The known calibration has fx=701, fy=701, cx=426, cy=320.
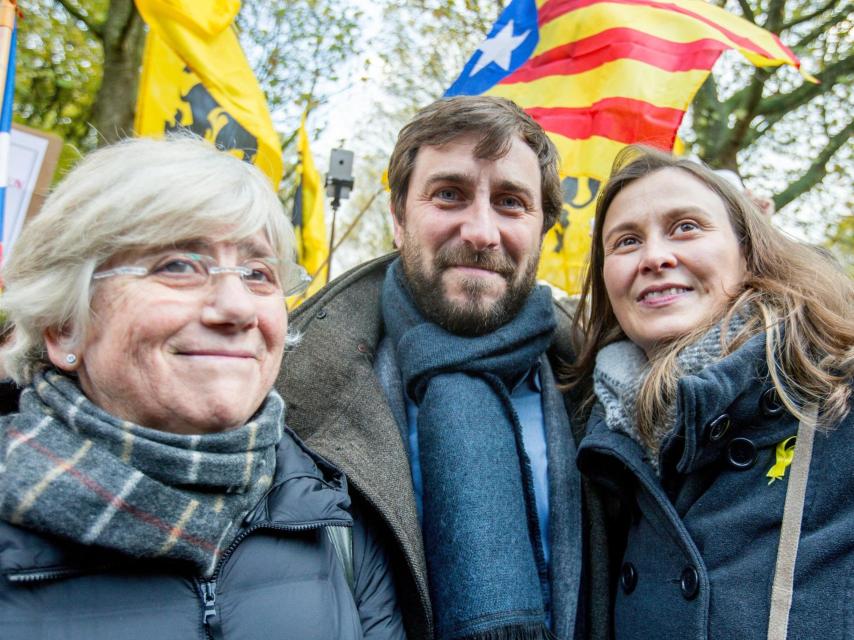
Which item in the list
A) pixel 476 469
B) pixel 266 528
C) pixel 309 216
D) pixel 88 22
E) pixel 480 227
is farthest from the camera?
pixel 88 22

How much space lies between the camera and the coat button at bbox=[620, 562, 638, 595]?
1.71 m

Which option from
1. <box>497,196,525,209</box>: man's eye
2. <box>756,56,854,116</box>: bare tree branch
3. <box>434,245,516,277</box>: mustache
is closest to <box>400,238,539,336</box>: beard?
<box>434,245,516,277</box>: mustache

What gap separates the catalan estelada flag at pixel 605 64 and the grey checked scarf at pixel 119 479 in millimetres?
2676

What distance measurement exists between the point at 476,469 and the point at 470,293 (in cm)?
56

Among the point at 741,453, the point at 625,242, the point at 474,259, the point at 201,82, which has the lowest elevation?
the point at 741,453

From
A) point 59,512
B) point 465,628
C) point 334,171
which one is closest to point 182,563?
point 59,512

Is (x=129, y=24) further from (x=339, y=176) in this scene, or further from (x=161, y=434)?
(x=161, y=434)

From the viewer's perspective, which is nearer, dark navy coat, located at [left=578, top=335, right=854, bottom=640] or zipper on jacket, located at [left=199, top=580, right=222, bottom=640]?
zipper on jacket, located at [left=199, top=580, right=222, bottom=640]

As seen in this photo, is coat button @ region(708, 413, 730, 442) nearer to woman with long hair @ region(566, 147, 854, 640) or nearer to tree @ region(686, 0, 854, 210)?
woman with long hair @ region(566, 147, 854, 640)

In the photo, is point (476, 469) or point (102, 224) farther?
point (476, 469)

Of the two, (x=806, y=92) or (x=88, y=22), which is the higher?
(x=806, y=92)

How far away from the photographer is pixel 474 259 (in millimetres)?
2174

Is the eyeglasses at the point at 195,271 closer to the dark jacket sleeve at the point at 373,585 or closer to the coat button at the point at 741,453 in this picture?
the dark jacket sleeve at the point at 373,585

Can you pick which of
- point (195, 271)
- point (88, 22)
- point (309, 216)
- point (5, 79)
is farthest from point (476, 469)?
point (88, 22)
